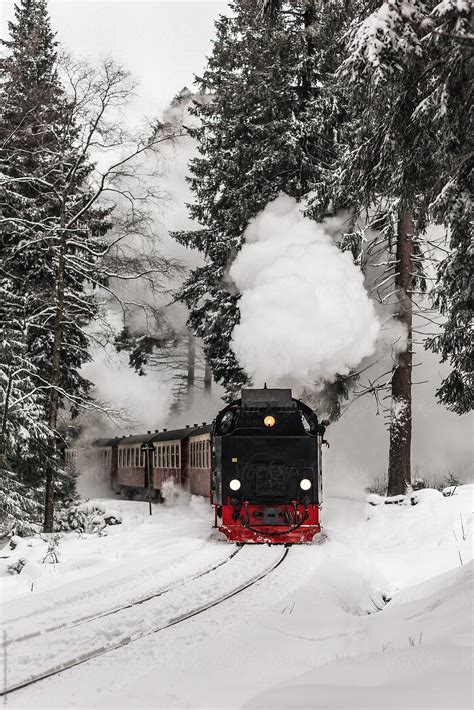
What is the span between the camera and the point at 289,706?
4.04 meters

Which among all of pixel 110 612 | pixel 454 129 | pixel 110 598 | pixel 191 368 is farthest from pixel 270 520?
pixel 191 368

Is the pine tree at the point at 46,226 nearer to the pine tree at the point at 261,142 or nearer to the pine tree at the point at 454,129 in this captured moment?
the pine tree at the point at 261,142

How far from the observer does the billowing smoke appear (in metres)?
15.8

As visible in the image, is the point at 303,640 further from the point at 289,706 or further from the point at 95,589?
the point at 95,589

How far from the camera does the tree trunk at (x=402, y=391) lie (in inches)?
683

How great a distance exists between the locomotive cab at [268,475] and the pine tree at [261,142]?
7.86 m

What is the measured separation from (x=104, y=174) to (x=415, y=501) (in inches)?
388

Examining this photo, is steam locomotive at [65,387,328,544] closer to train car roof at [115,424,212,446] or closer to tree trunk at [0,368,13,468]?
tree trunk at [0,368,13,468]

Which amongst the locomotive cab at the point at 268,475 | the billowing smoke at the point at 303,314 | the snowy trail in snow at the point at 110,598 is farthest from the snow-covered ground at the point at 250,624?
the billowing smoke at the point at 303,314

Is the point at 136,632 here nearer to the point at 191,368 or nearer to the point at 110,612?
the point at 110,612

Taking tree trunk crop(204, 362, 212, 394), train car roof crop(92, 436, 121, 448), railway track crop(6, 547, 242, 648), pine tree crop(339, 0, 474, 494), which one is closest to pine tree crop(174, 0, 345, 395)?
train car roof crop(92, 436, 121, 448)

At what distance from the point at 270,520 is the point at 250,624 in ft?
19.4

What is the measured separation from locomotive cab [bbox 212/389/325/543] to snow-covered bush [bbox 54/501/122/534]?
4928 mm

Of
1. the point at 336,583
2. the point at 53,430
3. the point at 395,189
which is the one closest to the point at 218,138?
the point at 53,430
